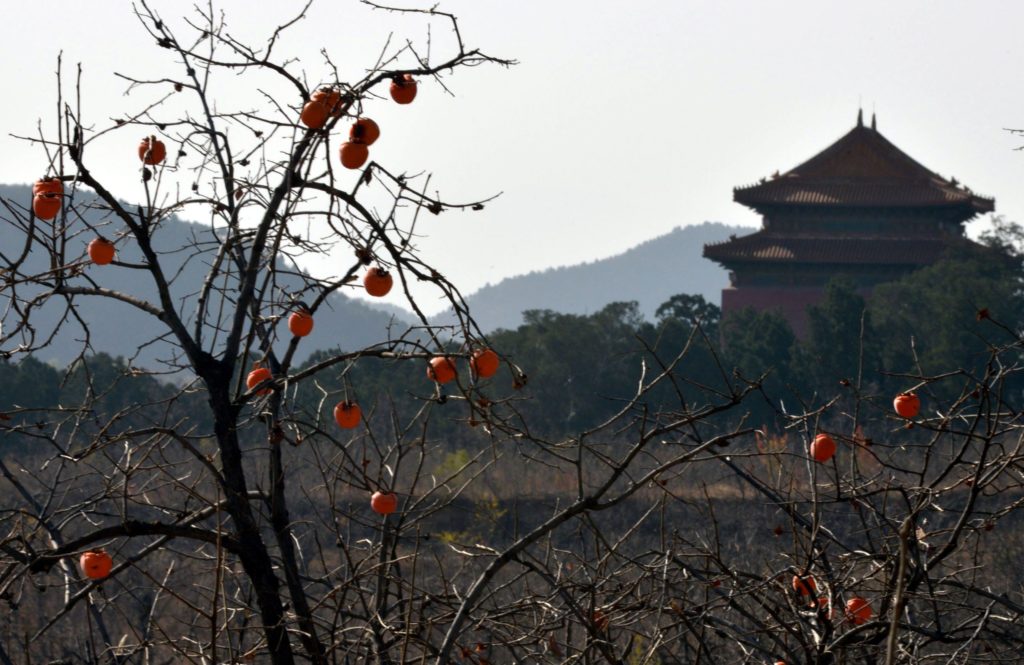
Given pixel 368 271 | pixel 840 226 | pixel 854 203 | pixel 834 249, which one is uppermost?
pixel 854 203

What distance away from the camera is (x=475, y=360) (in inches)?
86.9

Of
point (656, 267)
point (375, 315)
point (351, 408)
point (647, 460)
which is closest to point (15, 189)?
point (375, 315)

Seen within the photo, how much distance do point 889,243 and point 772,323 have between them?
8.02 m

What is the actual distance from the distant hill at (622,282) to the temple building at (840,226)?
114554 mm

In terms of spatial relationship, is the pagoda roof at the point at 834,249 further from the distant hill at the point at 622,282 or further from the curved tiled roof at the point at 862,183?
the distant hill at the point at 622,282

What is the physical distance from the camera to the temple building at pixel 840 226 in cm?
2836

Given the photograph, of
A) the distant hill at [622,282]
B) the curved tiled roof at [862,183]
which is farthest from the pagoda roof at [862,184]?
the distant hill at [622,282]

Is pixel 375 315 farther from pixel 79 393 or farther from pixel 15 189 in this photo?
pixel 79 393

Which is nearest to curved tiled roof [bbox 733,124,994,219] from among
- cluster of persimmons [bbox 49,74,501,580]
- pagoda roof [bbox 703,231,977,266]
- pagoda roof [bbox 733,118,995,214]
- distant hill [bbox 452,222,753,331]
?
pagoda roof [bbox 733,118,995,214]

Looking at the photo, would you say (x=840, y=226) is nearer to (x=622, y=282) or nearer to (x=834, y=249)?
(x=834, y=249)

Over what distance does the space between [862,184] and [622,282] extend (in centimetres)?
13855

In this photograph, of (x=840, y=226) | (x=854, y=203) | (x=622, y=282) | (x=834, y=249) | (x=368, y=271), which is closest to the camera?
(x=368, y=271)

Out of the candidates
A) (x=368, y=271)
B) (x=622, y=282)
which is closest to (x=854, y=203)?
(x=368, y=271)

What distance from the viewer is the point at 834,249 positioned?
1126 inches
